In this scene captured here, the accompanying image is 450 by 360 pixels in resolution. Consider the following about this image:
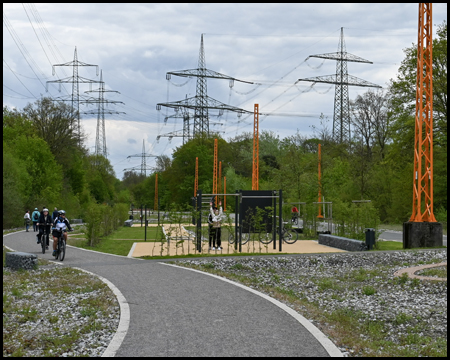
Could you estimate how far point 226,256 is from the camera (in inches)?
707

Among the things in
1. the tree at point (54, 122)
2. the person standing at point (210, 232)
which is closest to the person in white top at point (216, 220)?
the person standing at point (210, 232)

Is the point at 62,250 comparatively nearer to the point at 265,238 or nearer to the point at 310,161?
the point at 265,238

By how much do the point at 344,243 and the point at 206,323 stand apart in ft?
48.1

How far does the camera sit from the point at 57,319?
827cm

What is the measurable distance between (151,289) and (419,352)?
5.72 m

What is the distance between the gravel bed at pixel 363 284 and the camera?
848cm

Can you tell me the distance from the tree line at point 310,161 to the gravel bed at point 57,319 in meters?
8.60

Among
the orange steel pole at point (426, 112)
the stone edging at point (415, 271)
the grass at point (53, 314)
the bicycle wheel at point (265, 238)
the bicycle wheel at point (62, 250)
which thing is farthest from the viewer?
the bicycle wheel at point (265, 238)

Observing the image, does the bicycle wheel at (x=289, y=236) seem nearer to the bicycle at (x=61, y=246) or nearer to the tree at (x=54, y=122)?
the bicycle at (x=61, y=246)

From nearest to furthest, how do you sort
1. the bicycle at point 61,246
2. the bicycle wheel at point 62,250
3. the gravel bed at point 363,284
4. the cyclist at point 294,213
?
the gravel bed at point 363,284, the bicycle wheel at point 62,250, the bicycle at point 61,246, the cyclist at point 294,213

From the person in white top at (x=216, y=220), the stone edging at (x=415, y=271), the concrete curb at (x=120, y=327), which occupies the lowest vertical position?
the concrete curb at (x=120, y=327)

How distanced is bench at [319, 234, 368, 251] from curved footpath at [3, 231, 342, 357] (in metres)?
9.31

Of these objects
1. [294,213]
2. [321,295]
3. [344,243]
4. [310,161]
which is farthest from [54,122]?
[321,295]

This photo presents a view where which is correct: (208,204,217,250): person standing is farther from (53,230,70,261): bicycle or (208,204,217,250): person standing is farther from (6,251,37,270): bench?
(6,251,37,270): bench
